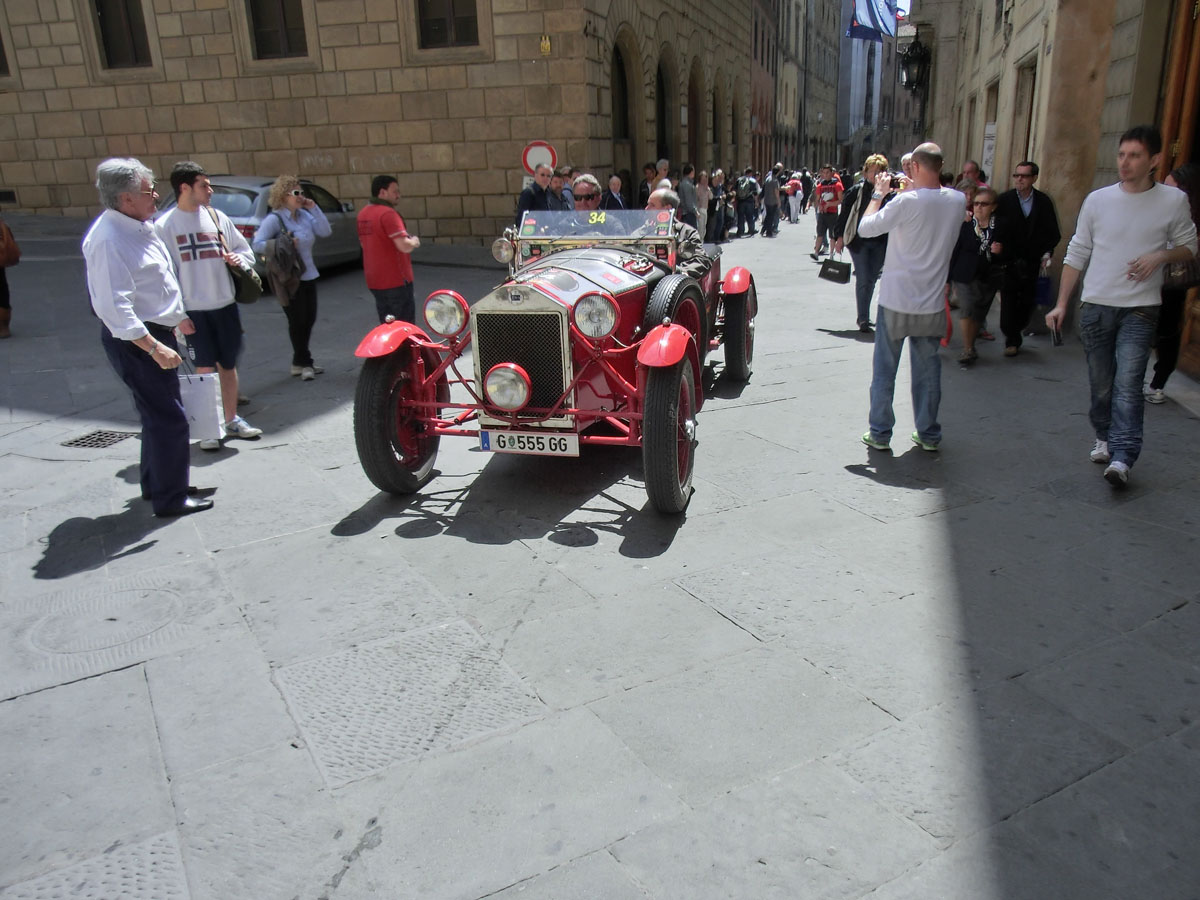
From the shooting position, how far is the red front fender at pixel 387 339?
191 inches

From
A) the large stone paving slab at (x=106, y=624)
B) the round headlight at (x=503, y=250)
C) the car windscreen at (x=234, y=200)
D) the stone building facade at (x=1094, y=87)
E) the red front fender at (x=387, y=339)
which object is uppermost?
the stone building facade at (x=1094, y=87)

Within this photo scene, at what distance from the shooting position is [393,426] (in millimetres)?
4977

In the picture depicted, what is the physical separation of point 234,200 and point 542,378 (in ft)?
29.9

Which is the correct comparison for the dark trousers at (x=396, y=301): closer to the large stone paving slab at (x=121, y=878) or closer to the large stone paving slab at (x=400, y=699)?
the large stone paving slab at (x=400, y=699)

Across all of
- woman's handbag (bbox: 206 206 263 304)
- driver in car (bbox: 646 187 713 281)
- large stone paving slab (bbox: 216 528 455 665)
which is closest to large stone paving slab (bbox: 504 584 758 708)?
large stone paving slab (bbox: 216 528 455 665)

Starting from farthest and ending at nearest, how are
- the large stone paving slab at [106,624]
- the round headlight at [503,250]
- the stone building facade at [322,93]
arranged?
the stone building facade at [322,93] < the round headlight at [503,250] < the large stone paving slab at [106,624]

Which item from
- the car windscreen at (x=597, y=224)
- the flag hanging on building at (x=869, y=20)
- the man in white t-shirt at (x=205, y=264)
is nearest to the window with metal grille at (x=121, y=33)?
the man in white t-shirt at (x=205, y=264)

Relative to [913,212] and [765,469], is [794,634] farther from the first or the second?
[913,212]

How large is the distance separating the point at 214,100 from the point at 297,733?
707 inches

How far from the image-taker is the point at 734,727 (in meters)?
2.97

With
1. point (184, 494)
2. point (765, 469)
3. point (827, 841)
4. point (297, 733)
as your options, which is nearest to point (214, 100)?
point (184, 494)

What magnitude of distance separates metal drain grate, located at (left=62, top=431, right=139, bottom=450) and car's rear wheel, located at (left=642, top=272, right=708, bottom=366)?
3945 mm

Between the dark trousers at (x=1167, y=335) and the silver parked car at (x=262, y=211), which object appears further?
the silver parked car at (x=262, y=211)

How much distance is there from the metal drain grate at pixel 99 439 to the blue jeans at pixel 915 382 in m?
5.31
